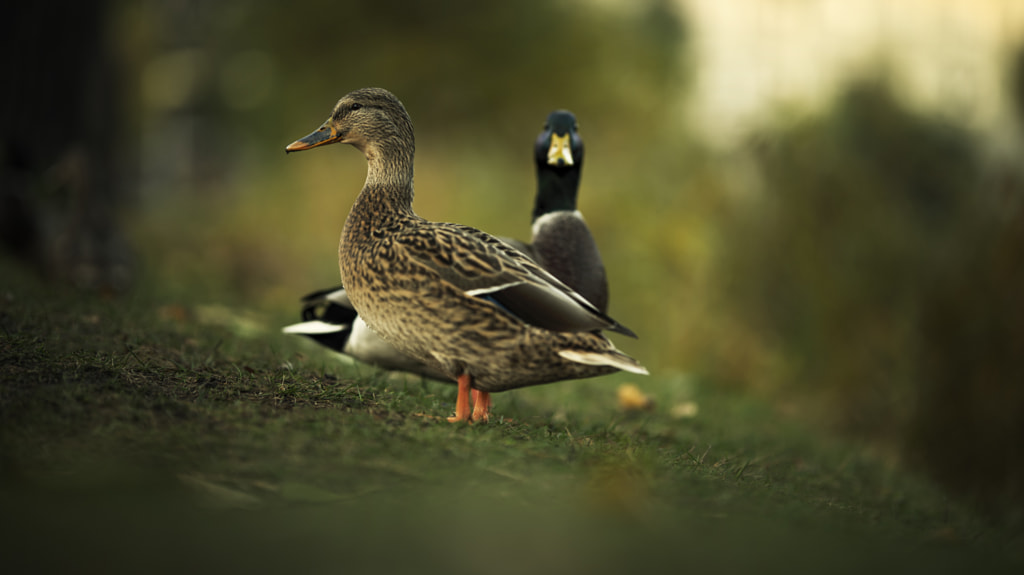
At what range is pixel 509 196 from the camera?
1198 centimetres

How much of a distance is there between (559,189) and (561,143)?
0.98ft

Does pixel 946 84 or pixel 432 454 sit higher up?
pixel 946 84

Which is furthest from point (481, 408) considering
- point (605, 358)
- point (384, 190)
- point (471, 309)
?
point (384, 190)

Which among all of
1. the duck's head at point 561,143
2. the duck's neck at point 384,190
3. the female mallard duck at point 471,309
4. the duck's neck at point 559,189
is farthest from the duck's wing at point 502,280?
the duck's neck at point 559,189

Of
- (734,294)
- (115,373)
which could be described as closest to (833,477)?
(115,373)

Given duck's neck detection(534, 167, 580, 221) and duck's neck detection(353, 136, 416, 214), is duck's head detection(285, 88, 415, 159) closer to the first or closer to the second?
duck's neck detection(353, 136, 416, 214)

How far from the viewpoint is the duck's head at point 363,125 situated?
13.0ft

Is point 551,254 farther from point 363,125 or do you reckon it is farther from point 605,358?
point 605,358

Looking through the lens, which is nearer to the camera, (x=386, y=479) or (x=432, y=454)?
(x=386, y=479)

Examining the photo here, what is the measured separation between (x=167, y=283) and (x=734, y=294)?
21.4ft

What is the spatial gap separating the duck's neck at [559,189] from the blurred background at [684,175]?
3.13 m

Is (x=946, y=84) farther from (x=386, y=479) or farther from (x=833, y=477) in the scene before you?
(x=386, y=479)

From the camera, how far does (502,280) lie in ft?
11.5

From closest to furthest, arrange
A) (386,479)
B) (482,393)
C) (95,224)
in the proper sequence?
(386,479) → (482,393) → (95,224)
